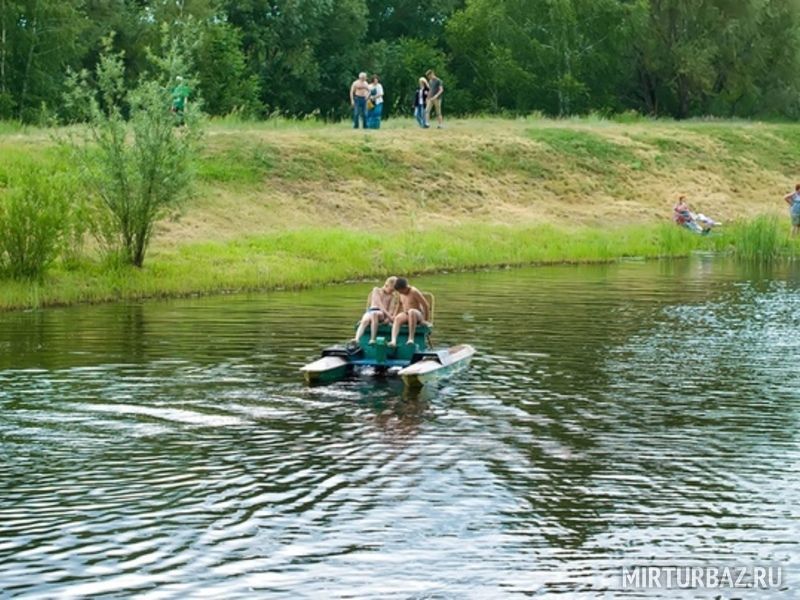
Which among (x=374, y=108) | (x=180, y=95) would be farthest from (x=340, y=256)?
(x=374, y=108)

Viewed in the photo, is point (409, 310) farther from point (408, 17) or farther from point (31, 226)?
point (408, 17)

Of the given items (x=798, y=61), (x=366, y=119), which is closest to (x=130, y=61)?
(x=366, y=119)

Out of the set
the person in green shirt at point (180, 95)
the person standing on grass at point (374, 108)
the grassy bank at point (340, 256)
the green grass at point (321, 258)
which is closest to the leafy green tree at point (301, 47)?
the person standing on grass at point (374, 108)

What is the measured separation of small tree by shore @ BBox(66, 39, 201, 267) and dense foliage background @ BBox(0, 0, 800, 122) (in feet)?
105

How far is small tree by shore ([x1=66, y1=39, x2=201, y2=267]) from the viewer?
33.7 metres

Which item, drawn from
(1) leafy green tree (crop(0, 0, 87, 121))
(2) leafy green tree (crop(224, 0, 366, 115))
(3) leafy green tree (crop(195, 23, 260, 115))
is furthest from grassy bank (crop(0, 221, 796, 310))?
(2) leafy green tree (crop(224, 0, 366, 115))

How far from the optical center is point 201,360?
76.4 ft

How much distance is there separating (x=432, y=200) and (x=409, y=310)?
28.2m

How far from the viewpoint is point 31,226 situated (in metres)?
31.7

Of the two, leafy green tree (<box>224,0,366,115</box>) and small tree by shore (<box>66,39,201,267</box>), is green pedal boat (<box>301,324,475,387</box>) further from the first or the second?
leafy green tree (<box>224,0,366,115</box>)

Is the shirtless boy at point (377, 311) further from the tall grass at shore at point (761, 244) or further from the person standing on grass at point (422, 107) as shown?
the person standing on grass at point (422, 107)

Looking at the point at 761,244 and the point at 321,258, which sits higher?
the point at 761,244

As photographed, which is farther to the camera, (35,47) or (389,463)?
(35,47)

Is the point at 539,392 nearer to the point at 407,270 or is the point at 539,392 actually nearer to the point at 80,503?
the point at 80,503
